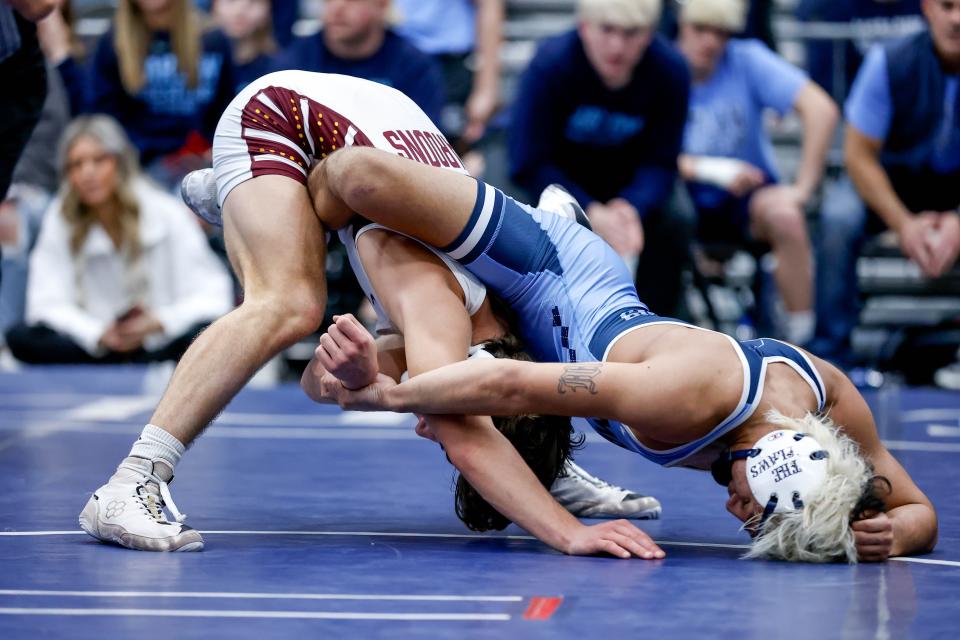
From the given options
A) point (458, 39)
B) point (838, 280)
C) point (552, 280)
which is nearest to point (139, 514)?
point (552, 280)

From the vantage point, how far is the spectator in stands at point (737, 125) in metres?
7.72

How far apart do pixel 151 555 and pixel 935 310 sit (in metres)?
5.62

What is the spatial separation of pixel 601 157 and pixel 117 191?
91.7 inches

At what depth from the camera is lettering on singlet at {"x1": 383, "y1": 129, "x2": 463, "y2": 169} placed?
14.1 ft

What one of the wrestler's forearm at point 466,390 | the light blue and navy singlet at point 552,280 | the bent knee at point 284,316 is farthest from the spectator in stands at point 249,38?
the wrestler's forearm at point 466,390

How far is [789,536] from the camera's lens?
3516 millimetres

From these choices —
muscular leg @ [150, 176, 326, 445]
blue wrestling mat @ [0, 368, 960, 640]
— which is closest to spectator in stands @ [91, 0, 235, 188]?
blue wrestling mat @ [0, 368, 960, 640]

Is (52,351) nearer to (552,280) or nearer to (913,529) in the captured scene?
(552,280)

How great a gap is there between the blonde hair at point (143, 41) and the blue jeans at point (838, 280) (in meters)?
3.25

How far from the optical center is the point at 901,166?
24.0 feet

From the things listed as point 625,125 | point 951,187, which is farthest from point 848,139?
point 625,125

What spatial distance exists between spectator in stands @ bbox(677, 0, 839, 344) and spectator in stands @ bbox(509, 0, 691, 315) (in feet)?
1.81

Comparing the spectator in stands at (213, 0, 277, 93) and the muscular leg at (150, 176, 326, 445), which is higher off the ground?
the muscular leg at (150, 176, 326, 445)

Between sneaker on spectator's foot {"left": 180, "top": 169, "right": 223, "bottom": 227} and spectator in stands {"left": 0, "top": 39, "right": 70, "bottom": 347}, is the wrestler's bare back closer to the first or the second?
sneaker on spectator's foot {"left": 180, "top": 169, "right": 223, "bottom": 227}
